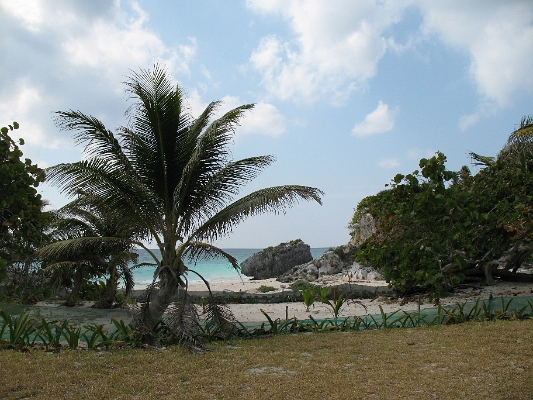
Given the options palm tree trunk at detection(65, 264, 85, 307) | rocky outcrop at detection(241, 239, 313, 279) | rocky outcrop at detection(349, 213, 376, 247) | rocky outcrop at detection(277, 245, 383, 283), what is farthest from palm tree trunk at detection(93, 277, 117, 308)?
rocky outcrop at detection(241, 239, 313, 279)

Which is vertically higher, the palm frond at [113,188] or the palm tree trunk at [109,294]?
the palm frond at [113,188]

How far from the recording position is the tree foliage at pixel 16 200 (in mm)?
7340

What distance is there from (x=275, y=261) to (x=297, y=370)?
79.9ft

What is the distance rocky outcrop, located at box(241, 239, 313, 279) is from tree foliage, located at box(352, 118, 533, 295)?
17.7 m

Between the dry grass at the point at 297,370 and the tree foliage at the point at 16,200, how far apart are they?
95.6 inches

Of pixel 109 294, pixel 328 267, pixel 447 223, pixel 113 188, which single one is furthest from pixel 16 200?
pixel 328 267

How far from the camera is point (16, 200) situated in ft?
24.5

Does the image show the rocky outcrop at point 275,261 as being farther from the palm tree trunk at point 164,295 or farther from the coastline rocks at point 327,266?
the palm tree trunk at point 164,295

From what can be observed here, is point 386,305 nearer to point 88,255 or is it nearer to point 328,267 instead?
point 88,255

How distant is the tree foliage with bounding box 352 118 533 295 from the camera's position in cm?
1051

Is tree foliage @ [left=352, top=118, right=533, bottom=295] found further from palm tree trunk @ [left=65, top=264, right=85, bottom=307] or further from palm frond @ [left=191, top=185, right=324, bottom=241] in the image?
palm tree trunk @ [left=65, top=264, right=85, bottom=307]

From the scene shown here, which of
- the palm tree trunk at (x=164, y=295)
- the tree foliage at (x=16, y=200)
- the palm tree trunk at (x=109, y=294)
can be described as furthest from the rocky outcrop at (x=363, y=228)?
the tree foliage at (x=16, y=200)

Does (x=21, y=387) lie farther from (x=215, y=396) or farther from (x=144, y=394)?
(x=215, y=396)

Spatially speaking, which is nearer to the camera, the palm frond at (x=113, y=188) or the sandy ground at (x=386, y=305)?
the palm frond at (x=113, y=188)
